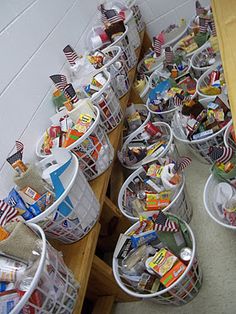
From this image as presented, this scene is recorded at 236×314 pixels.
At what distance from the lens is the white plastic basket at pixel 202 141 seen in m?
1.45

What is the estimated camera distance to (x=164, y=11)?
238 centimetres

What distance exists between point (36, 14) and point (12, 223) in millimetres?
1030

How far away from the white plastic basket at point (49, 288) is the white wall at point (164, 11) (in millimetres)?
2041

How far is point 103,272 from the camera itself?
1.16 m

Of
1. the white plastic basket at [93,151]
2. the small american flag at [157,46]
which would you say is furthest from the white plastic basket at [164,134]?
the small american flag at [157,46]

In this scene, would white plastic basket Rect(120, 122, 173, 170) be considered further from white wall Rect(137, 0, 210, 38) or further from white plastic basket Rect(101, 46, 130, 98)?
white wall Rect(137, 0, 210, 38)

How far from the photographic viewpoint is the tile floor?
1.14 metres

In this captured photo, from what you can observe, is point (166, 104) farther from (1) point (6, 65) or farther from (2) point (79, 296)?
(2) point (79, 296)

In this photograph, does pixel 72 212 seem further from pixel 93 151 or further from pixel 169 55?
pixel 169 55

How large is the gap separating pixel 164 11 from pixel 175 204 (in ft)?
5.42

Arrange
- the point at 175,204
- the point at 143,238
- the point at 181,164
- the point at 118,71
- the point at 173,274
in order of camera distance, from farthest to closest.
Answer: the point at 118,71
the point at 181,164
the point at 175,204
the point at 143,238
the point at 173,274

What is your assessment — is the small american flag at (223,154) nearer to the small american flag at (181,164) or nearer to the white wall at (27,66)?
the small american flag at (181,164)

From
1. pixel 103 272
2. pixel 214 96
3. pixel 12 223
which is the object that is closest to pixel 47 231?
pixel 12 223

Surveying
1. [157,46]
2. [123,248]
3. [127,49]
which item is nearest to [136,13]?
[157,46]
